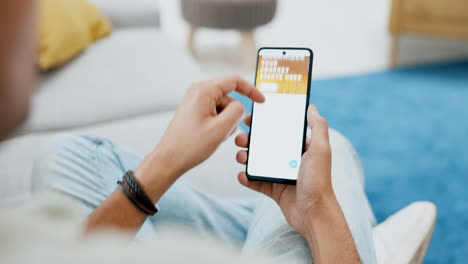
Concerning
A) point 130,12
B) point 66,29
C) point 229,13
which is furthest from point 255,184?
point 229,13

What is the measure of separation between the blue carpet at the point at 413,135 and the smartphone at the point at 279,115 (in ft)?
1.19

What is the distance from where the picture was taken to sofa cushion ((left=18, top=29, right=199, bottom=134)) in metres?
1.29

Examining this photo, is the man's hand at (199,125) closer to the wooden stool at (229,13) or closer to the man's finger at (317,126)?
Result: the man's finger at (317,126)

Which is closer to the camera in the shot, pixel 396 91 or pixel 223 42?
pixel 396 91

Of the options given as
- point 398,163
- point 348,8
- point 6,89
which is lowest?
point 398,163

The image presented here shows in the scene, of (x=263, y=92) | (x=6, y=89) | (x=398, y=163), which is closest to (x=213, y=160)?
(x=263, y=92)

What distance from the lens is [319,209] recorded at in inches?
23.8

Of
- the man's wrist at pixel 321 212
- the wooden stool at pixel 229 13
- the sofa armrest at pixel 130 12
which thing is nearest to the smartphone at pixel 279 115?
the man's wrist at pixel 321 212

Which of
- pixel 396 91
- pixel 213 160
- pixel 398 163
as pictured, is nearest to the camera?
pixel 213 160

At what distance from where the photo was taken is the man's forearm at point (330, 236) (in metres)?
0.58

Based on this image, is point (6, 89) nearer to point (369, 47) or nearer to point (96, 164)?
point (96, 164)

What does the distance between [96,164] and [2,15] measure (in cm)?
58

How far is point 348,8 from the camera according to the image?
373 centimetres

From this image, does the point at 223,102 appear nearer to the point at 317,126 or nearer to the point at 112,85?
the point at 317,126
